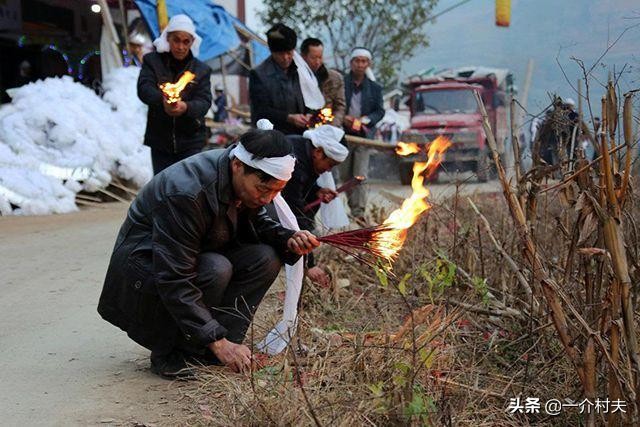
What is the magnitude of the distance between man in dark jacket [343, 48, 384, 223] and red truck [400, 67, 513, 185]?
7300 mm

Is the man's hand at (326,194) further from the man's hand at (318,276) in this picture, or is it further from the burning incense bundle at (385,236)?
the burning incense bundle at (385,236)

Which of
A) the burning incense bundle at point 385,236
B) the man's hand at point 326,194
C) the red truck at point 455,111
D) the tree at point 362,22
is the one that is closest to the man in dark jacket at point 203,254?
the burning incense bundle at point 385,236

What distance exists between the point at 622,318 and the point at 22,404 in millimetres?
2314

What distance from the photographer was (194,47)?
6.40 meters

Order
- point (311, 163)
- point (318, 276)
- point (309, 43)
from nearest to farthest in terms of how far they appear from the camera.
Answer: point (318, 276) → point (311, 163) → point (309, 43)

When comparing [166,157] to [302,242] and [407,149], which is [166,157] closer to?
[407,149]

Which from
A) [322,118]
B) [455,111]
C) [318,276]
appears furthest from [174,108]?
[455,111]

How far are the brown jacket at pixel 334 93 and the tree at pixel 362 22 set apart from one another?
14368mm

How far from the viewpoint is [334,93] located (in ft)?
24.8

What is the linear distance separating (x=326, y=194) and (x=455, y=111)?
14074 mm

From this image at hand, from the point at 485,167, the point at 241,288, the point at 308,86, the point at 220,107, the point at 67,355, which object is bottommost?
the point at 220,107

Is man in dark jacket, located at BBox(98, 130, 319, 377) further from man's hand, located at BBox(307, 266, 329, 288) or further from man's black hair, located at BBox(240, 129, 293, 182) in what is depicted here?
man's hand, located at BBox(307, 266, 329, 288)

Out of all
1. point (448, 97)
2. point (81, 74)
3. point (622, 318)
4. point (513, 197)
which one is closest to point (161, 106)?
point (513, 197)

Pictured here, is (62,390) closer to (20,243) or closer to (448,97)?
(20,243)
